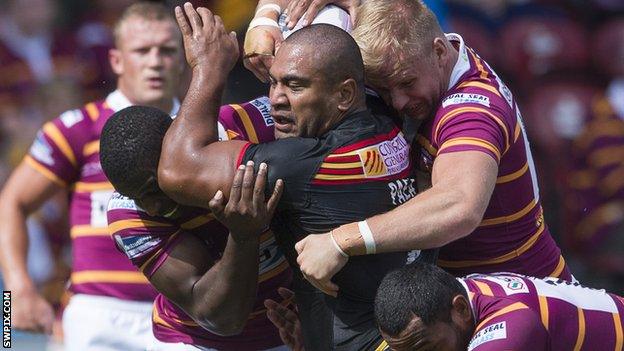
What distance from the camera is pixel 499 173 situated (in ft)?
17.7

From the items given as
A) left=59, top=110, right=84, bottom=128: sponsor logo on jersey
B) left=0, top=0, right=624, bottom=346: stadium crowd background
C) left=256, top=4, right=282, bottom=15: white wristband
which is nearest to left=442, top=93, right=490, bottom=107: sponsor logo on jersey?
left=256, top=4, right=282, bottom=15: white wristband

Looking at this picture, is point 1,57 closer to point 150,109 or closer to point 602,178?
point 602,178

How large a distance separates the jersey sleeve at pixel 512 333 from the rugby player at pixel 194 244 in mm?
862

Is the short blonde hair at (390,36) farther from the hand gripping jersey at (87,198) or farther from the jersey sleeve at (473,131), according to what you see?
the hand gripping jersey at (87,198)

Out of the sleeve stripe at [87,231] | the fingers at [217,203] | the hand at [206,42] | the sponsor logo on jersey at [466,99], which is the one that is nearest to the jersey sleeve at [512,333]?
the sponsor logo on jersey at [466,99]

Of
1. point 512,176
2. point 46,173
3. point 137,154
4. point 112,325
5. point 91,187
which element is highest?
point 137,154

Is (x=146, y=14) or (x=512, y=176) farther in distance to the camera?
(x=146, y=14)

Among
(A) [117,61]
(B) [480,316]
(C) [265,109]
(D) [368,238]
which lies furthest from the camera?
(A) [117,61]

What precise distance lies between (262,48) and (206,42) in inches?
10.3

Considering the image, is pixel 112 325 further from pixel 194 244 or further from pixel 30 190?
pixel 194 244

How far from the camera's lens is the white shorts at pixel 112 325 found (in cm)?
763

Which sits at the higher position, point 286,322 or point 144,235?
point 144,235

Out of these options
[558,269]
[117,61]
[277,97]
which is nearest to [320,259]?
[277,97]

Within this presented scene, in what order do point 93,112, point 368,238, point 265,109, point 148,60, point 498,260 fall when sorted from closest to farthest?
point 368,238, point 498,260, point 265,109, point 93,112, point 148,60
